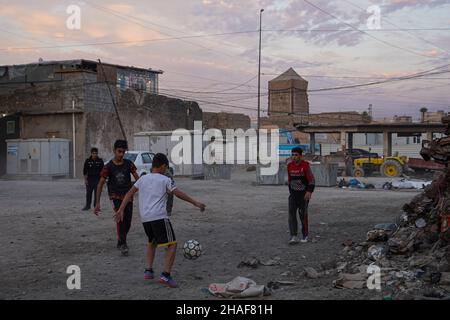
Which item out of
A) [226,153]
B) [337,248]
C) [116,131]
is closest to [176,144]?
[116,131]

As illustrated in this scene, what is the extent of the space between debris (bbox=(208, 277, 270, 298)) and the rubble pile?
100 cm

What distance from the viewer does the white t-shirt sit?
20.8 feet

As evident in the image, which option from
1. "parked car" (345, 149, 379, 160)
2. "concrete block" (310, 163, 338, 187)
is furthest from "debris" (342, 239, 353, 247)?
"parked car" (345, 149, 379, 160)

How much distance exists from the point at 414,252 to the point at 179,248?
3782 millimetres

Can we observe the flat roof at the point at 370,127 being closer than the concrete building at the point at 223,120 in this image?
Yes

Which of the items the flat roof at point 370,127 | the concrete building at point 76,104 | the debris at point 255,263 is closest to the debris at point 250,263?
the debris at point 255,263

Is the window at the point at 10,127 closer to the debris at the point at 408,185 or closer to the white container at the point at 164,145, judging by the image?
the white container at the point at 164,145

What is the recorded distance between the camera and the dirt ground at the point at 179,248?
625 cm

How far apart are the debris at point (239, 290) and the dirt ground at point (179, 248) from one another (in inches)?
4.3

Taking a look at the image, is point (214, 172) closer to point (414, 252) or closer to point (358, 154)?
point (358, 154)

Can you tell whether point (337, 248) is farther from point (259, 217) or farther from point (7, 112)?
point (7, 112)

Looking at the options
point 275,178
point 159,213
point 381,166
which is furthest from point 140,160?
point 381,166

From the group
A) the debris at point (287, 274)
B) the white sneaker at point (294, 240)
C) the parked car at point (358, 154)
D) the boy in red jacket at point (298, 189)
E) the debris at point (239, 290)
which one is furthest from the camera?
the parked car at point (358, 154)

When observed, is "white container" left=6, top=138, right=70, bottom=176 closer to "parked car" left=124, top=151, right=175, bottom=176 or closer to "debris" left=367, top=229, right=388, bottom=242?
"parked car" left=124, top=151, right=175, bottom=176
